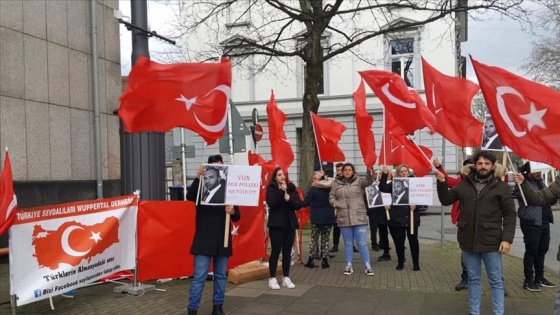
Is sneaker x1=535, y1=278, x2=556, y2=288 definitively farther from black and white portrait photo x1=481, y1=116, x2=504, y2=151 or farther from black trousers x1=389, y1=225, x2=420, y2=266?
black and white portrait photo x1=481, y1=116, x2=504, y2=151

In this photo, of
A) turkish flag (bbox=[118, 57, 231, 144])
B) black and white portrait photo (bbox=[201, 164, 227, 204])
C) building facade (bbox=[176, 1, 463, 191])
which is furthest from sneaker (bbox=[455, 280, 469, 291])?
building facade (bbox=[176, 1, 463, 191])

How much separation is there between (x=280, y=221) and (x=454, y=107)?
9.45 ft

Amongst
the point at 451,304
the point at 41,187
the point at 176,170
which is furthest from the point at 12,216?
the point at 176,170

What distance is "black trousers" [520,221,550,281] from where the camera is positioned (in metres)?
7.26

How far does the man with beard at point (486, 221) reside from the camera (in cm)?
554

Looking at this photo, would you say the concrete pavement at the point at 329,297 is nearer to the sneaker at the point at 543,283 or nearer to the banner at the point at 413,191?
the sneaker at the point at 543,283

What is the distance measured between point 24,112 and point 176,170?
15.1 m

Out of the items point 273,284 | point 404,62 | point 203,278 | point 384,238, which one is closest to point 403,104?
point 273,284

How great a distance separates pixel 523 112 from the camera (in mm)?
5473

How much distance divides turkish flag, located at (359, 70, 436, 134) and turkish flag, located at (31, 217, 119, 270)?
410cm

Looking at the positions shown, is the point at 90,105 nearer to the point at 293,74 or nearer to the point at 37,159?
the point at 37,159

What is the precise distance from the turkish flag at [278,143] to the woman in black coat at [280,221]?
185cm

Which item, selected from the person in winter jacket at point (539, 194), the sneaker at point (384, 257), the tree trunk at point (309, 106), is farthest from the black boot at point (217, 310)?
the tree trunk at point (309, 106)

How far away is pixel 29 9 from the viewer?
9.66 metres
